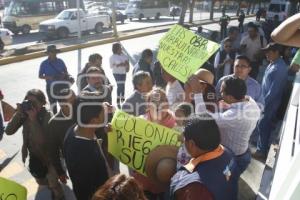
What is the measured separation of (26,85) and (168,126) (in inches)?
321

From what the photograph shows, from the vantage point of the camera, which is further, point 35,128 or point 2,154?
point 2,154

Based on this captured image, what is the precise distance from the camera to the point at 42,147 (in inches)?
160

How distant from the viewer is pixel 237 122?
3.46 m

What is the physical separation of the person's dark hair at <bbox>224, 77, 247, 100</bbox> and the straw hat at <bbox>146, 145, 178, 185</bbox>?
0.80m

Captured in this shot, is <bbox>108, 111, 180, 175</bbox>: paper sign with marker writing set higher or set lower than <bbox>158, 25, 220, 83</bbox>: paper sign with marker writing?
lower

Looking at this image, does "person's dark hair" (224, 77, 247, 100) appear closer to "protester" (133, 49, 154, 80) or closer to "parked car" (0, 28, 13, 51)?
"protester" (133, 49, 154, 80)

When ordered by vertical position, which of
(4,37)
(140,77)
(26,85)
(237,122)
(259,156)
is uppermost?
(140,77)

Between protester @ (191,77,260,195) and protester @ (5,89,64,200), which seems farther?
protester @ (5,89,64,200)

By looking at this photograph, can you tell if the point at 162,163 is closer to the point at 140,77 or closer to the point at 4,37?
the point at 140,77

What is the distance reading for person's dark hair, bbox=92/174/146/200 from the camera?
1.92 meters

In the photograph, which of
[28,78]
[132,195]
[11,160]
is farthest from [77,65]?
[132,195]

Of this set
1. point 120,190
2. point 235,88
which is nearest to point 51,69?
point 235,88

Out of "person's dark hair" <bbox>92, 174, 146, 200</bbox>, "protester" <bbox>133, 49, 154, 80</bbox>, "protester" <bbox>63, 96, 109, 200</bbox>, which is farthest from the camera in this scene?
"protester" <bbox>133, 49, 154, 80</bbox>

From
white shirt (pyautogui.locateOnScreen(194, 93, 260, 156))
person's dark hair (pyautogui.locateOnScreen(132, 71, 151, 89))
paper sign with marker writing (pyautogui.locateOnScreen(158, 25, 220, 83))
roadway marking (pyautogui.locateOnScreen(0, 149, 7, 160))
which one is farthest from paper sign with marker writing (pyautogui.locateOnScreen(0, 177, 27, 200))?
roadway marking (pyautogui.locateOnScreen(0, 149, 7, 160))
